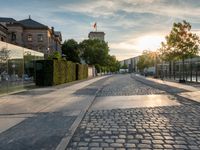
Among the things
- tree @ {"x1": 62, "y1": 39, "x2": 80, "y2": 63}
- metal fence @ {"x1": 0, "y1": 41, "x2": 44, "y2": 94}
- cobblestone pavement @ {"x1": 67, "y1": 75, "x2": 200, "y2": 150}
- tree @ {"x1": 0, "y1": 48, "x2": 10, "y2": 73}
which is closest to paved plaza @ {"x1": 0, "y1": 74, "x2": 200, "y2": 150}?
cobblestone pavement @ {"x1": 67, "y1": 75, "x2": 200, "y2": 150}

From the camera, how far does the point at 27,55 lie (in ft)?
98.0

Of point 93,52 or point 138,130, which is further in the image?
point 93,52

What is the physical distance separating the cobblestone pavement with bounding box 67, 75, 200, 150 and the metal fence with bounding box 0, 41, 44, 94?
10.8 metres

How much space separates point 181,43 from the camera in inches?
1383

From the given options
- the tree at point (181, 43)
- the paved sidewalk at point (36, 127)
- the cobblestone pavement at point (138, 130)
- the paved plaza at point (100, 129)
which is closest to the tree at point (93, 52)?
the tree at point (181, 43)

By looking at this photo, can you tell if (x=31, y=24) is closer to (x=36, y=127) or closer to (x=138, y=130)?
(x=36, y=127)

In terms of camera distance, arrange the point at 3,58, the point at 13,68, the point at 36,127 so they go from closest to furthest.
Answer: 1. the point at 36,127
2. the point at 3,58
3. the point at 13,68

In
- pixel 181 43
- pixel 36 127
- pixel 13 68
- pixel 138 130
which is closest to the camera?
pixel 138 130

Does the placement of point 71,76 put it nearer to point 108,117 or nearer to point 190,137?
point 108,117

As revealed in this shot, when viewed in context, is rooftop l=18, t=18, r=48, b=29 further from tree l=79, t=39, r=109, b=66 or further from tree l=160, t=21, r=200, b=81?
tree l=160, t=21, r=200, b=81

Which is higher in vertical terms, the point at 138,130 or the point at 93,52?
the point at 93,52

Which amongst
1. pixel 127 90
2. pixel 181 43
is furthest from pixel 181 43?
pixel 127 90

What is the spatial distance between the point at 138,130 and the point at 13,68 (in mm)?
16685

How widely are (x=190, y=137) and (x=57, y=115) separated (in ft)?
18.1
